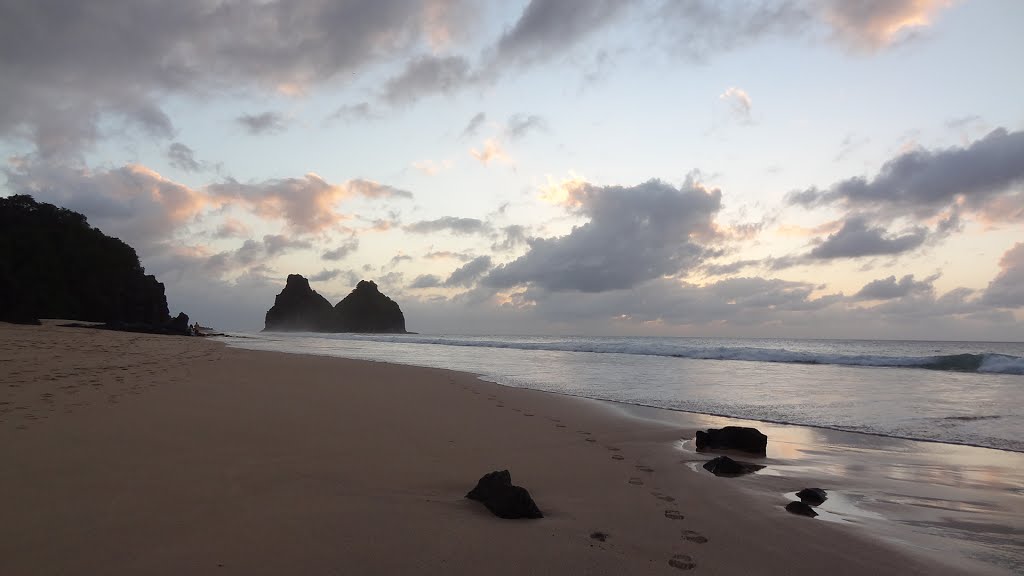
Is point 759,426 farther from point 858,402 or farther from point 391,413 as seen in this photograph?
point 391,413

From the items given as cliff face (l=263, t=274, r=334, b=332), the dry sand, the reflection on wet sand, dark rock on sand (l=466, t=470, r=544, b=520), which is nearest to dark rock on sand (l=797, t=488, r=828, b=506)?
the reflection on wet sand

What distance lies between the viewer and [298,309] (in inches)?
6058

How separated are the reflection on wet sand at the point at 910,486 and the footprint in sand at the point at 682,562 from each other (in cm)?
189

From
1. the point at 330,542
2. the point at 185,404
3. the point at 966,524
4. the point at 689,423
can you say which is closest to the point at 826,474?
the point at 966,524

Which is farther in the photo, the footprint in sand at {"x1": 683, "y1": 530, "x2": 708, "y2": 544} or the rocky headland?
the rocky headland

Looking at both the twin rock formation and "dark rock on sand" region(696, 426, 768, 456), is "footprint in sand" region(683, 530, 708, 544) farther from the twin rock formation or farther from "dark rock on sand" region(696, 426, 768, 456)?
the twin rock formation

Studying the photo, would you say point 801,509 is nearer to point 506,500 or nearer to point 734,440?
point 734,440

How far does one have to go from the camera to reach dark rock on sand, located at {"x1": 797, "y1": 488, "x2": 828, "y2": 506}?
486 cm

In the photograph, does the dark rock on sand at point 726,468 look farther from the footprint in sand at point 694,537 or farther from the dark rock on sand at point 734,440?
the footprint in sand at point 694,537

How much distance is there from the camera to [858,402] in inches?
473

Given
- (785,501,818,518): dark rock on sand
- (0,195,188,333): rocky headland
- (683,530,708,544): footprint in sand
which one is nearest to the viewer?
(683,530,708,544): footprint in sand

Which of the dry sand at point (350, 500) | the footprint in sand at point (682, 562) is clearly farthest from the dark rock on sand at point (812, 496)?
the footprint in sand at point (682, 562)

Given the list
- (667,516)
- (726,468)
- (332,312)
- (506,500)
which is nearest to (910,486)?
(726,468)

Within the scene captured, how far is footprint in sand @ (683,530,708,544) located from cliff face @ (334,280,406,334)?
489ft
